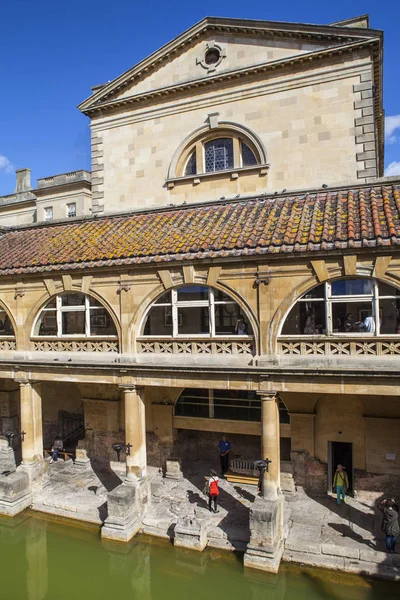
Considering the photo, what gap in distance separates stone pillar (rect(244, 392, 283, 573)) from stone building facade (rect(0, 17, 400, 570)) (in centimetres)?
5

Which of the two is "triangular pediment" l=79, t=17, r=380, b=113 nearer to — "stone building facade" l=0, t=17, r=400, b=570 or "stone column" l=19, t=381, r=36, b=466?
"stone building facade" l=0, t=17, r=400, b=570

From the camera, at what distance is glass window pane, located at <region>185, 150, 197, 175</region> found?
19.1 metres

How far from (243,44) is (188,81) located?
264 cm

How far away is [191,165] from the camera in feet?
63.1

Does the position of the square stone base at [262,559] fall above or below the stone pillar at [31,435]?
below

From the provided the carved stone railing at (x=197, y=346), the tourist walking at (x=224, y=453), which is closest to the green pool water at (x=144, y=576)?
the tourist walking at (x=224, y=453)

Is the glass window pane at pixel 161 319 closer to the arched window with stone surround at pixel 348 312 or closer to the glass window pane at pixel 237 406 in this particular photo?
the glass window pane at pixel 237 406

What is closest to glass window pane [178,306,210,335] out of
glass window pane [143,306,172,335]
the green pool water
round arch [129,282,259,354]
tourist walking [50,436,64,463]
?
glass window pane [143,306,172,335]

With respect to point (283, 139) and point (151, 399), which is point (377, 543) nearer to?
point (151, 399)

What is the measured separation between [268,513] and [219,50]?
684 inches

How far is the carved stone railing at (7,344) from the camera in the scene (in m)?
16.5

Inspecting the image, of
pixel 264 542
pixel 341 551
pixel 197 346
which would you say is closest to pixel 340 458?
pixel 341 551

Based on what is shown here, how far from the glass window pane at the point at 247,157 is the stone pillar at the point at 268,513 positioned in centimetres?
1010

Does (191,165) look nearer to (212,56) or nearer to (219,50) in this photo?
(212,56)
